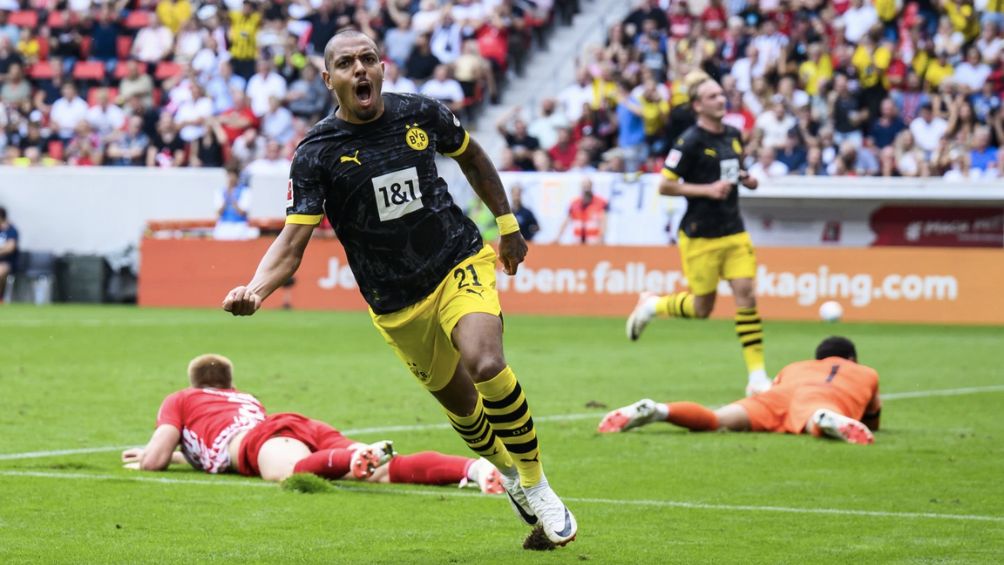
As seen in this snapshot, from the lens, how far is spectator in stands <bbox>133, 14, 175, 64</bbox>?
108 ft

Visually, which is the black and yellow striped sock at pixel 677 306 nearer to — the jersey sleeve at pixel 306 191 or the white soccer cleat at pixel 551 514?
the white soccer cleat at pixel 551 514

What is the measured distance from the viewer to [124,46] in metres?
33.7

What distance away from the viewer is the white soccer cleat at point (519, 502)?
6.70m

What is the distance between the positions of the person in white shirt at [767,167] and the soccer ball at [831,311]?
304 centimetres

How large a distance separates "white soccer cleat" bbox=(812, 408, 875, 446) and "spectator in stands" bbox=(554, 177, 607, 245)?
1510cm

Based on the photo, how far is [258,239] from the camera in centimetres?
2542

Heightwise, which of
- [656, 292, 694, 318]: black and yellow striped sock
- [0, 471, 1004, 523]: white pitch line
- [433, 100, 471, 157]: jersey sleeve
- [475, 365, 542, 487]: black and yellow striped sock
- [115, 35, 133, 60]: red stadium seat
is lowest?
[656, 292, 694, 318]: black and yellow striped sock

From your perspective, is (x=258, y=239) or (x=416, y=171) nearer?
(x=416, y=171)

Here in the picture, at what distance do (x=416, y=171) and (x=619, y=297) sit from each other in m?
17.3

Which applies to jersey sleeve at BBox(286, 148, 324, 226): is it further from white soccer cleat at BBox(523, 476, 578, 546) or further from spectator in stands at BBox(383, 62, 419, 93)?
spectator in stands at BBox(383, 62, 419, 93)

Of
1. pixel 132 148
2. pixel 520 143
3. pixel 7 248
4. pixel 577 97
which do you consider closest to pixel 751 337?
pixel 520 143

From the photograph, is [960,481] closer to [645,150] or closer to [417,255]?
[417,255]

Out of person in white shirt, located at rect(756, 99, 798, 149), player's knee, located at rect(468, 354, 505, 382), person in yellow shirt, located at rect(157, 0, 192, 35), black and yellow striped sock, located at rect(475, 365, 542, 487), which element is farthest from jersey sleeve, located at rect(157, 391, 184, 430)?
person in yellow shirt, located at rect(157, 0, 192, 35)

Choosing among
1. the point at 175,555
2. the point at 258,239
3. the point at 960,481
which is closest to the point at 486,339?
the point at 175,555
